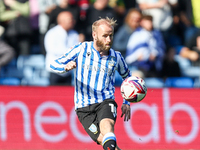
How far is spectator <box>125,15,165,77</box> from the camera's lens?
9266 millimetres

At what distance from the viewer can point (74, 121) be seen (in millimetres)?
8977

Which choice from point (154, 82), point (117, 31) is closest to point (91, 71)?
point (117, 31)

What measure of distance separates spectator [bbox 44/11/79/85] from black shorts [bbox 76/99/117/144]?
3.39 m

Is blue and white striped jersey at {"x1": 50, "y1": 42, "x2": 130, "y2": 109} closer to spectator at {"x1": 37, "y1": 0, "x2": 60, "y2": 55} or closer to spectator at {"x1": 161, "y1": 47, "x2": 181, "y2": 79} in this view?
spectator at {"x1": 37, "y1": 0, "x2": 60, "y2": 55}

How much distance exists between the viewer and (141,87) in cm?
549

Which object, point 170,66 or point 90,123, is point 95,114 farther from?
point 170,66

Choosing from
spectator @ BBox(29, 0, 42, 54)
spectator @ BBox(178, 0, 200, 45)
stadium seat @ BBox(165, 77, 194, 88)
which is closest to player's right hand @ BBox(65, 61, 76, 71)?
spectator @ BBox(29, 0, 42, 54)

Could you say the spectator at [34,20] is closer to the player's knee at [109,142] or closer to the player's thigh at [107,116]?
the player's thigh at [107,116]

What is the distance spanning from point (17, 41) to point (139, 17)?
9.89 ft

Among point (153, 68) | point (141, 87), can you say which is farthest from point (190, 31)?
point (141, 87)

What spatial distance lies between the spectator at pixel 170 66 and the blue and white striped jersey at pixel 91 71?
400 cm

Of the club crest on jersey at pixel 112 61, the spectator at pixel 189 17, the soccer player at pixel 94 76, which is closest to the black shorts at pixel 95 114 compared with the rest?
the soccer player at pixel 94 76

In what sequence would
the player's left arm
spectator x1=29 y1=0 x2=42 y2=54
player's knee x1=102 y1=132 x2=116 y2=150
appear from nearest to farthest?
1. player's knee x1=102 y1=132 x2=116 y2=150
2. the player's left arm
3. spectator x1=29 y1=0 x2=42 y2=54

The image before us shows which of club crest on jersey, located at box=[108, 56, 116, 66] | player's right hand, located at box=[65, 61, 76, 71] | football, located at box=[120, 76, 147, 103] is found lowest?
football, located at box=[120, 76, 147, 103]
